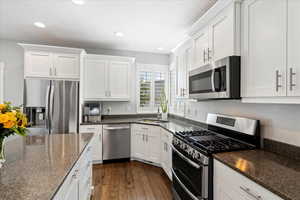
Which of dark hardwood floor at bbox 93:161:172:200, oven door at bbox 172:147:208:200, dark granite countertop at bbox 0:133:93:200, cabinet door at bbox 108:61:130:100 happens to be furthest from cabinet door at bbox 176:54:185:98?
dark granite countertop at bbox 0:133:93:200

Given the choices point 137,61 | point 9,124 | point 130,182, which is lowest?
point 130,182

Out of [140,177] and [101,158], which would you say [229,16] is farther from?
[101,158]

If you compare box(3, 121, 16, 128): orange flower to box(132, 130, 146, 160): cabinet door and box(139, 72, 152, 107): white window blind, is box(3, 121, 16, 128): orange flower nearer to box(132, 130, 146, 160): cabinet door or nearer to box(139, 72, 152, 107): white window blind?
box(132, 130, 146, 160): cabinet door

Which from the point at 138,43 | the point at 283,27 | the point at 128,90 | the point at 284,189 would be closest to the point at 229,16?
the point at 283,27

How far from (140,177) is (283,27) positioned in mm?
2726

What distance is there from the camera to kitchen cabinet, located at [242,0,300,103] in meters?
1.04

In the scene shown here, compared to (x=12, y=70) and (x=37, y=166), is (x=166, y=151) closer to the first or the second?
(x=37, y=166)

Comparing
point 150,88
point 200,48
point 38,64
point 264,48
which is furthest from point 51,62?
point 264,48

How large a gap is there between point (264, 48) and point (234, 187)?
1.12 meters

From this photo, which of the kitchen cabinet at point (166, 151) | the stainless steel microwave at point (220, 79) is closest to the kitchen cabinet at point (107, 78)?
the kitchen cabinet at point (166, 151)

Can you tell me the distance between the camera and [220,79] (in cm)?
163

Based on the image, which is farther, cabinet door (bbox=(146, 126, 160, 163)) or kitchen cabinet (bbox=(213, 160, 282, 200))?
cabinet door (bbox=(146, 126, 160, 163))

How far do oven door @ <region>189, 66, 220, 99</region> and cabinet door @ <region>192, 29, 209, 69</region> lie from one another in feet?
0.44

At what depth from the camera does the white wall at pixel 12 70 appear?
3.33 metres
